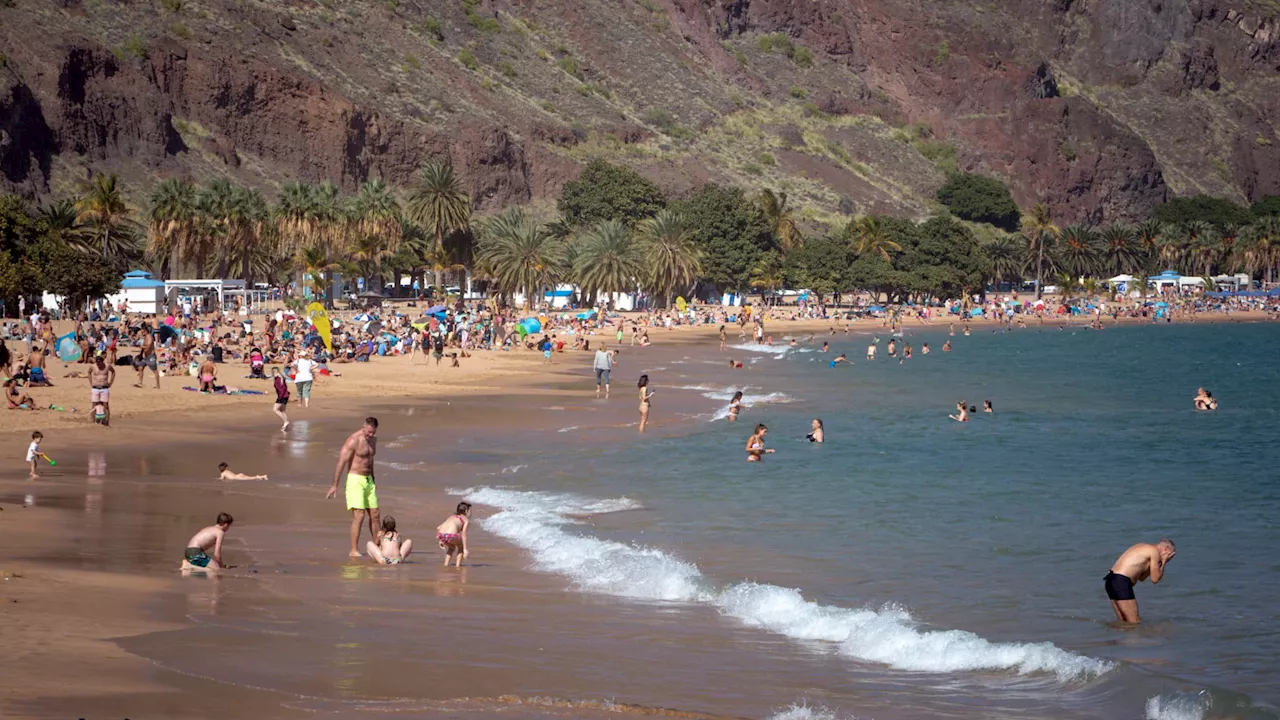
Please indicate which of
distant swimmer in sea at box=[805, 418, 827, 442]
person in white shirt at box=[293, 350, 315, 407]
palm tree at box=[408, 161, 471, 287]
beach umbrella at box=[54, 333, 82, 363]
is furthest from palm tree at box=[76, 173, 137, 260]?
distant swimmer in sea at box=[805, 418, 827, 442]

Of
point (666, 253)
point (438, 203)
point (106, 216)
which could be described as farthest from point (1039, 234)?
point (106, 216)

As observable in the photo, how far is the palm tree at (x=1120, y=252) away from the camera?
474 ft

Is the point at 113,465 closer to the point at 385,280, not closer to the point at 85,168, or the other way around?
the point at 385,280

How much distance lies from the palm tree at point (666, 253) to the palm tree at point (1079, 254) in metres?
59.3

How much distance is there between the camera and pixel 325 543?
1594 centimetres

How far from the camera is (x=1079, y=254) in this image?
138 m

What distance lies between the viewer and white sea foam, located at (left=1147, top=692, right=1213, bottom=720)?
33.8 feet

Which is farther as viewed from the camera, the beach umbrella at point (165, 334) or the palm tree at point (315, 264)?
the palm tree at point (315, 264)

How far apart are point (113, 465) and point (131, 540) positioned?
683cm

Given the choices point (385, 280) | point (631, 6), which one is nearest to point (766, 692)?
point (385, 280)

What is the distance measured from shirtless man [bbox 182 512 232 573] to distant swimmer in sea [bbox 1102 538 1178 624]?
883 centimetres

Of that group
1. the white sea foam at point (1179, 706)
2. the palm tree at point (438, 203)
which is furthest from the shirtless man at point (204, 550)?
the palm tree at point (438, 203)

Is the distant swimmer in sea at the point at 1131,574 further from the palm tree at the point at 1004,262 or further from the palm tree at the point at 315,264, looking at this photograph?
the palm tree at the point at 1004,262

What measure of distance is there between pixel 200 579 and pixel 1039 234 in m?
128
